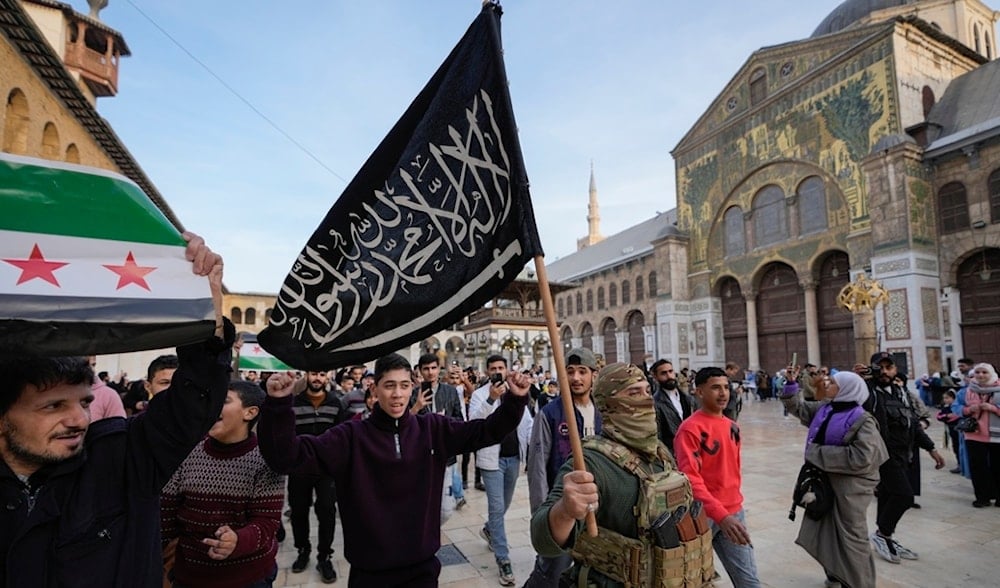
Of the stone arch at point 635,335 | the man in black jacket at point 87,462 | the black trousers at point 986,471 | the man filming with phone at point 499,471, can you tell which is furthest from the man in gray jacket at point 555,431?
the stone arch at point 635,335

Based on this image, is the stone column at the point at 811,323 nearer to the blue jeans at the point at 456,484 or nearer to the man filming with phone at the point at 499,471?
the blue jeans at the point at 456,484

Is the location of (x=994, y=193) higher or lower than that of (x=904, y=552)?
higher

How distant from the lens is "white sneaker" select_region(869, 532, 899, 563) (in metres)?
4.65

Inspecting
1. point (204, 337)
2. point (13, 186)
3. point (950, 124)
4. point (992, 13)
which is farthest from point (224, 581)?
point (992, 13)

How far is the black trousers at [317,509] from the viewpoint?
4.70 meters

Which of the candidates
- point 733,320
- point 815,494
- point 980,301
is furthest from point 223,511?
point 733,320

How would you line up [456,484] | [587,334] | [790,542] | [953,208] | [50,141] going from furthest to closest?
[587,334] → [953,208] → [50,141] → [456,484] → [790,542]

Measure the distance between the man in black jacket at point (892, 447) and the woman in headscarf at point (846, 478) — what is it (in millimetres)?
1159

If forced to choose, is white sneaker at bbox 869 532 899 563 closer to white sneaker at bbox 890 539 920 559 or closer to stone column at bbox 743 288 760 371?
white sneaker at bbox 890 539 920 559

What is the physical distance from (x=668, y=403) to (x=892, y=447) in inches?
86.7

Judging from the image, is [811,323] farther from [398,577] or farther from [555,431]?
[398,577]

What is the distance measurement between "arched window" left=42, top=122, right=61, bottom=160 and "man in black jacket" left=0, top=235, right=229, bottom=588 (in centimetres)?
1499

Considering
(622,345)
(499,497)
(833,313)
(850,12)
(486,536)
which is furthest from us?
(622,345)

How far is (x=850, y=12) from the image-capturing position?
87.1ft
